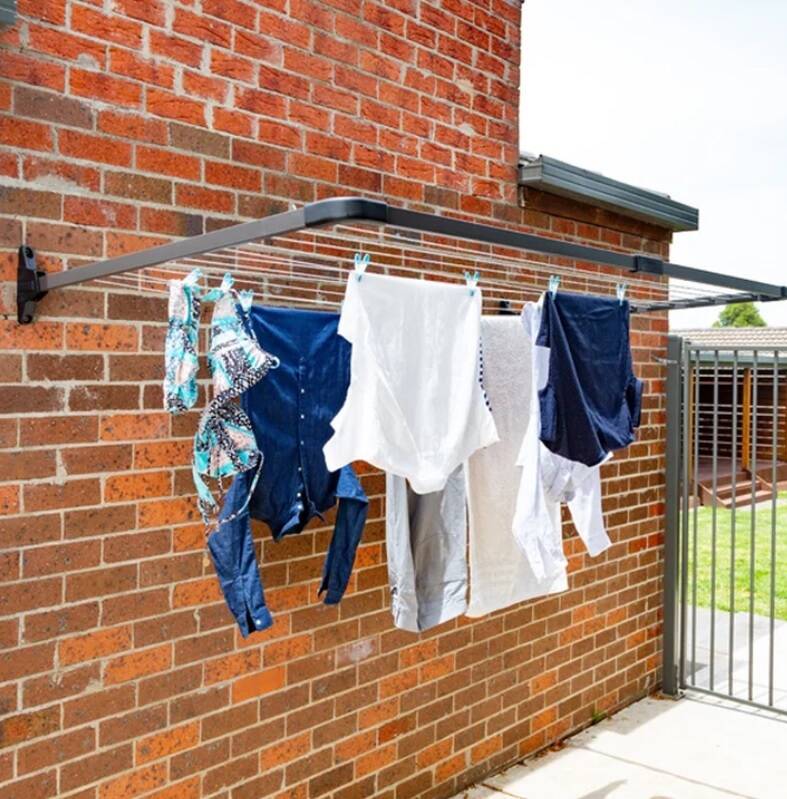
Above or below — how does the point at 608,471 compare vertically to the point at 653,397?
below

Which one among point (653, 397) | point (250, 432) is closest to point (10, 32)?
point (250, 432)

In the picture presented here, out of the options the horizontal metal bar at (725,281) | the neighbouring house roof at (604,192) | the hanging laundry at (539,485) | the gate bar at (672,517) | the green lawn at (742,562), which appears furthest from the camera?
the green lawn at (742,562)

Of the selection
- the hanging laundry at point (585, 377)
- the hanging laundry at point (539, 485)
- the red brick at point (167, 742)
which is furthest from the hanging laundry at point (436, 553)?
the red brick at point (167, 742)

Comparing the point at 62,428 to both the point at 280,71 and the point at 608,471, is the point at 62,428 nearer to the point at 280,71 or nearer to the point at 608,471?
the point at 280,71

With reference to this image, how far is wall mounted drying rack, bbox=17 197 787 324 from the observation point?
174cm

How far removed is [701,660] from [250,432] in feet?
13.6

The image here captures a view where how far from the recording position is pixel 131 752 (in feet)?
8.61

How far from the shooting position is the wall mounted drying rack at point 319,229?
1.74 meters

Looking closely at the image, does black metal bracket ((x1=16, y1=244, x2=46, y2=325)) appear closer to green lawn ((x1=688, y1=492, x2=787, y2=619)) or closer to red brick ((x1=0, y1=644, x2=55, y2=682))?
red brick ((x1=0, y1=644, x2=55, y2=682))

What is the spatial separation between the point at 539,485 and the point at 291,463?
0.84m

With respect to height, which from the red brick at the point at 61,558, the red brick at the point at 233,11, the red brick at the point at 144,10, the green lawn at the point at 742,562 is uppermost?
the red brick at the point at 233,11

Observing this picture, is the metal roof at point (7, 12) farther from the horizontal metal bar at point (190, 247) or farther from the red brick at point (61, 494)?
the red brick at point (61, 494)

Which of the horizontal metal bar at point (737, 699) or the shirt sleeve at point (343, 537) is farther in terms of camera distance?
the horizontal metal bar at point (737, 699)

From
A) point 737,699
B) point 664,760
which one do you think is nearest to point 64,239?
point 664,760
